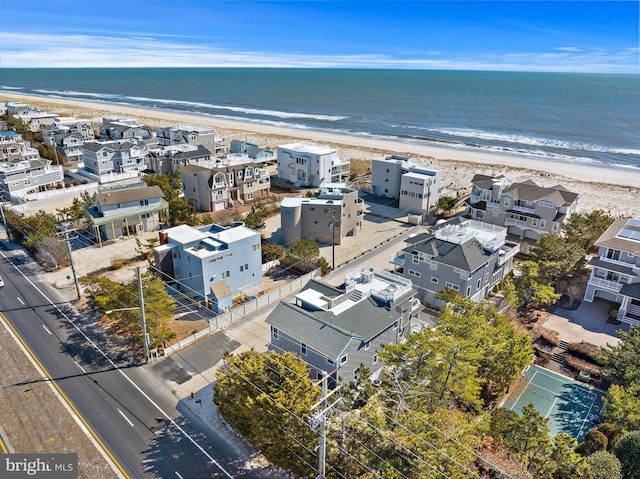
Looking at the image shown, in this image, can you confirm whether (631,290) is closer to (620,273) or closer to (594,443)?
(620,273)

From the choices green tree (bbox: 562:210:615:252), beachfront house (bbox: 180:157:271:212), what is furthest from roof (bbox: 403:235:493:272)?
beachfront house (bbox: 180:157:271:212)

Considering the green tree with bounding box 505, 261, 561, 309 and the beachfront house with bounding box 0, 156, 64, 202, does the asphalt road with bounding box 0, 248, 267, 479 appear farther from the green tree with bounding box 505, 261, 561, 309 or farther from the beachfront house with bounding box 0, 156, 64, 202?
the beachfront house with bounding box 0, 156, 64, 202

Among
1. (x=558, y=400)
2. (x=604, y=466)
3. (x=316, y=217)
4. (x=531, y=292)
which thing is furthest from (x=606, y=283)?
(x=316, y=217)

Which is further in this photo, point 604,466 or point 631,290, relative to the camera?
point 631,290

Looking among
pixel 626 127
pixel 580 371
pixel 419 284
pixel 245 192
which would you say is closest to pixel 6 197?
pixel 245 192

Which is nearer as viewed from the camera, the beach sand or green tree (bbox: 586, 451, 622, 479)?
green tree (bbox: 586, 451, 622, 479)

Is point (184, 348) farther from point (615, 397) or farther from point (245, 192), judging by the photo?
point (245, 192)
